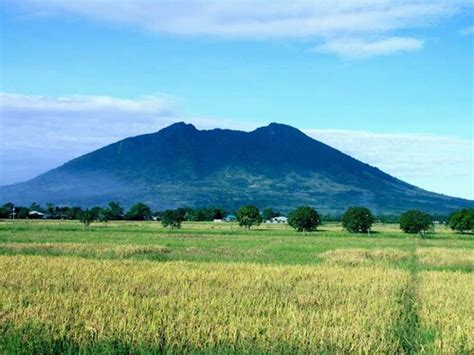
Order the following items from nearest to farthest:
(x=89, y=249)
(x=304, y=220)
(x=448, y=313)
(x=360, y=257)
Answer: (x=448, y=313), (x=360, y=257), (x=89, y=249), (x=304, y=220)

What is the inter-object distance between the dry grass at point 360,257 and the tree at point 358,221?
37.3 metres

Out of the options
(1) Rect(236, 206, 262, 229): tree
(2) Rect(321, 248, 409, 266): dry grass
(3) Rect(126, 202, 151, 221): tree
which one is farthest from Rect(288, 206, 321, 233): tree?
(3) Rect(126, 202, 151, 221): tree

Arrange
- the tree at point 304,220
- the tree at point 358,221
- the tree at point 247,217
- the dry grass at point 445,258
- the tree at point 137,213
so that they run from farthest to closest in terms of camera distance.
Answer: the tree at point 137,213, the tree at point 247,217, the tree at point 304,220, the tree at point 358,221, the dry grass at point 445,258

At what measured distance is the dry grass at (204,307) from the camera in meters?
10.2

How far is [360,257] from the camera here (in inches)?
1148

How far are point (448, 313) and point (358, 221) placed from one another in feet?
188

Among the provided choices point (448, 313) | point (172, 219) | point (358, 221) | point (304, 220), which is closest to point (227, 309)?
point (448, 313)

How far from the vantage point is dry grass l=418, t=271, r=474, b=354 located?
10.3 meters

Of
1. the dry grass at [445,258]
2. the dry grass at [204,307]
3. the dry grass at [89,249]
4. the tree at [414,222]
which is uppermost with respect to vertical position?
the tree at [414,222]

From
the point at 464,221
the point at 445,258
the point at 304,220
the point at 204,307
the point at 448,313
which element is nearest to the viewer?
the point at 204,307

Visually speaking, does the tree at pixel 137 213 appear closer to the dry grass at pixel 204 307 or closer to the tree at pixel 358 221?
the tree at pixel 358 221

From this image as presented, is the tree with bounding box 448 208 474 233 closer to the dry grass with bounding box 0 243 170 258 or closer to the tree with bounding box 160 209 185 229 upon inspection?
the tree with bounding box 160 209 185 229

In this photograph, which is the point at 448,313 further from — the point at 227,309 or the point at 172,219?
the point at 172,219

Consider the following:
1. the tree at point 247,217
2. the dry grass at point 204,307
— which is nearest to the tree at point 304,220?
the tree at point 247,217
